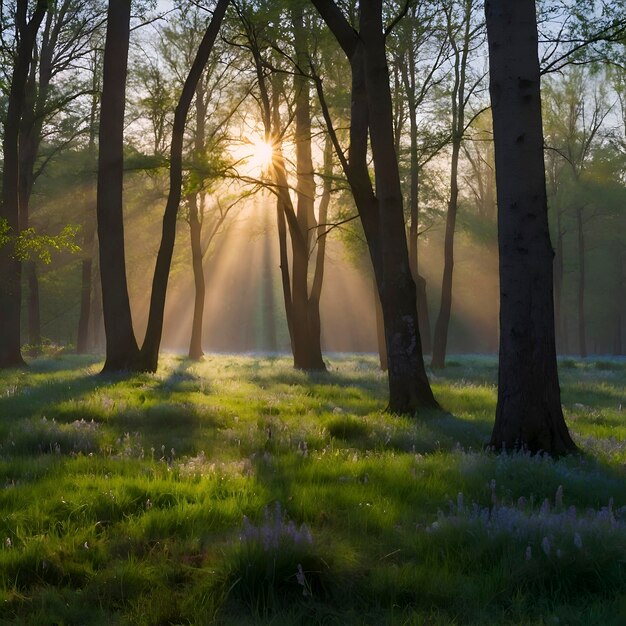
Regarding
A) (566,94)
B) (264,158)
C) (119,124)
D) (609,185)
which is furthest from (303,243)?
(609,185)

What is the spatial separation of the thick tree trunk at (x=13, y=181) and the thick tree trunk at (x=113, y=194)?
9.17 ft

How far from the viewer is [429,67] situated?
2391 centimetres

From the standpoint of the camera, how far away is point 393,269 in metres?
11.3

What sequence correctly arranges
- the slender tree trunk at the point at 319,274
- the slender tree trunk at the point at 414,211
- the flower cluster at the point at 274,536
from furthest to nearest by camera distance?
the slender tree trunk at the point at 414,211
the slender tree trunk at the point at 319,274
the flower cluster at the point at 274,536

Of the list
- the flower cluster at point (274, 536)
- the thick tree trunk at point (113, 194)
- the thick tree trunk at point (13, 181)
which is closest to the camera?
the flower cluster at point (274, 536)

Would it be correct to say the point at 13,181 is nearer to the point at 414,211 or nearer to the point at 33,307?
the point at 414,211

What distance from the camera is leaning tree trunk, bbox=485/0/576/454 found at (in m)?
7.59

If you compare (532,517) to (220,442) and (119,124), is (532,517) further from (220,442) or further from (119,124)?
(119,124)

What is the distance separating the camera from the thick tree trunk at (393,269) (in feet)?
37.1

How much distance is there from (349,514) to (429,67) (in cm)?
2196

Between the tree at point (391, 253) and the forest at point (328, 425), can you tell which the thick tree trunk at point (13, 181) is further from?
the tree at point (391, 253)

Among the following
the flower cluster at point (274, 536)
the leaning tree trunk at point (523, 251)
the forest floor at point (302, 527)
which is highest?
the leaning tree trunk at point (523, 251)

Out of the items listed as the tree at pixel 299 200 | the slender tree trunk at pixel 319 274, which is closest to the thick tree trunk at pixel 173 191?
the tree at pixel 299 200

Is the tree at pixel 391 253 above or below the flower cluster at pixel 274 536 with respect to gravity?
above
